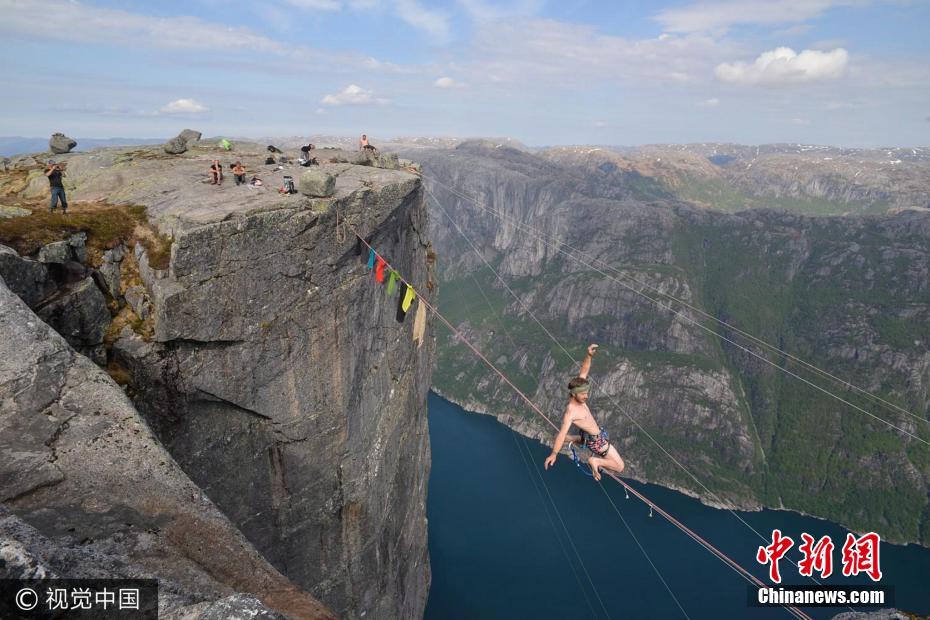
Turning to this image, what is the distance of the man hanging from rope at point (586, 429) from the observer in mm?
15219

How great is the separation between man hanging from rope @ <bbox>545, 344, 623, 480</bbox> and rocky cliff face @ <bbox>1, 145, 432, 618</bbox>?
11.2 metres

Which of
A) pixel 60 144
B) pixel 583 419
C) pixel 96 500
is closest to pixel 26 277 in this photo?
pixel 96 500

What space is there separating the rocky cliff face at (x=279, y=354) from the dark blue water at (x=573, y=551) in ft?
210

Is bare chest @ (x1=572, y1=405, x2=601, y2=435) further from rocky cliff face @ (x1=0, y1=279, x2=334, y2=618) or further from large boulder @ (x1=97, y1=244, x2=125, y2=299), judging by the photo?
large boulder @ (x1=97, y1=244, x2=125, y2=299)

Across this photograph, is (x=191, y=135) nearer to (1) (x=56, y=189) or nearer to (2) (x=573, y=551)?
(1) (x=56, y=189)

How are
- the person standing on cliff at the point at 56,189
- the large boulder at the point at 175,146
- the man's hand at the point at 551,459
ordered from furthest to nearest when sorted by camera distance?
1. the large boulder at the point at 175,146
2. the person standing on cliff at the point at 56,189
3. the man's hand at the point at 551,459

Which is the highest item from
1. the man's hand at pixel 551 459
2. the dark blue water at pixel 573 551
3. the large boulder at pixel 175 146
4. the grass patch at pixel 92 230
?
the large boulder at pixel 175 146

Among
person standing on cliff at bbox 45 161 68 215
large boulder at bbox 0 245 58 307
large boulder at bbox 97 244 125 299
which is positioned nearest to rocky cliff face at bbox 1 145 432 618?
large boulder at bbox 97 244 125 299

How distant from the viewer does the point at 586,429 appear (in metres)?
15.9

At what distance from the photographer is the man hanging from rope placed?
15219 millimetres

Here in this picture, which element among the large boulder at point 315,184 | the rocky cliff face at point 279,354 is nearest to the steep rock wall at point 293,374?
the rocky cliff face at point 279,354

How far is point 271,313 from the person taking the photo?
19.6 meters

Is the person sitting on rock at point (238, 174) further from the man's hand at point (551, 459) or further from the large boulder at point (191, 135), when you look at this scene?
the man's hand at point (551, 459)

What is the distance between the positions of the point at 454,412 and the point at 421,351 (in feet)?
529
